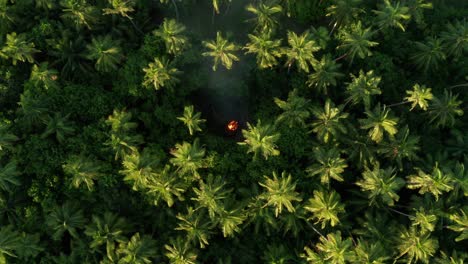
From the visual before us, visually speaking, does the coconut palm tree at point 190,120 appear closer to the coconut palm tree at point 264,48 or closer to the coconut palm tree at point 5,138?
the coconut palm tree at point 264,48

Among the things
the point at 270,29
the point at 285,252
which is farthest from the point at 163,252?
the point at 270,29

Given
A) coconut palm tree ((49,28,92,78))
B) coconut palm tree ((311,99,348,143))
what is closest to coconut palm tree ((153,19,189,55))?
coconut palm tree ((49,28,92,78))

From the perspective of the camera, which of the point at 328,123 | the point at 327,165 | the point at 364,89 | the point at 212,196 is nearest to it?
the point at 212,196

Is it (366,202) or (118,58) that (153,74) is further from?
(366,202)

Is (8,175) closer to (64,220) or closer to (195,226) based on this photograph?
(64,220)

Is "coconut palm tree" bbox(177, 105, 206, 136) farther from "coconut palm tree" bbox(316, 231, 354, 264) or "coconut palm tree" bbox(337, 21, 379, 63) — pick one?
"coconut palm tree" bbox(337, 21, 379, 63)

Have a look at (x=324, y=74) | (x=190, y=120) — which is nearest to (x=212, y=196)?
(x=190, y=120)

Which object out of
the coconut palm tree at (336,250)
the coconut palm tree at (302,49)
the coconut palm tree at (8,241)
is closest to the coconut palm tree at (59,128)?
the coconut palm tree at (8,241)
